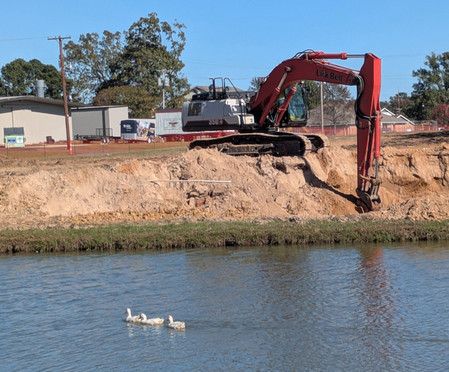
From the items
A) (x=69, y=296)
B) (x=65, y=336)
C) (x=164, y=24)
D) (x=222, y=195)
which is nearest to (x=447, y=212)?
(x=222, y=195)

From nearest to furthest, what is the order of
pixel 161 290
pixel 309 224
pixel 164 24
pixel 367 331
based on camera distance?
1. pixel 367 331
2. pixel 161 290
3. pixel 309 224
4. pixel 164 24

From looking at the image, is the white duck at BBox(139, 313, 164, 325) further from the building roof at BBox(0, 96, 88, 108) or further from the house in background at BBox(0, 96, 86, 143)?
the building roof at BBox(0, 96, 88, 108)

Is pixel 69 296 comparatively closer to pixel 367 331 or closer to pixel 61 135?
pixel 367 331

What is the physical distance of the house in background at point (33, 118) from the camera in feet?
229

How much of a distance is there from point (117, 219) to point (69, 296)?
7.77m

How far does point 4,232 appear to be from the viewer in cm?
1781

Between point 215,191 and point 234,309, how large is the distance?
10602 mm

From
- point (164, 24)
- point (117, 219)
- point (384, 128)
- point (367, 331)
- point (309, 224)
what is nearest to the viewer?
point (367, 331)

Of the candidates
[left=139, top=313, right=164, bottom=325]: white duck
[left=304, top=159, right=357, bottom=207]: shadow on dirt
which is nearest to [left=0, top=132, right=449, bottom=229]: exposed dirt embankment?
[left=304, top=159, right=357, bottom=207]: shadow on dirt

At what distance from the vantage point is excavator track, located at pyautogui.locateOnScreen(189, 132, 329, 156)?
25.0m

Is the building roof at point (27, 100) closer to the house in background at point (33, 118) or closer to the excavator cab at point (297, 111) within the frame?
the house in background at point (33, 118)

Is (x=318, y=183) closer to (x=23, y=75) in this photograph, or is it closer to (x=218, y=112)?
(x=218, y=112)

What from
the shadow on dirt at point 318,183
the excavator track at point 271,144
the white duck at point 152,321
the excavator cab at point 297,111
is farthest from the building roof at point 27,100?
the white duck at point 152,321

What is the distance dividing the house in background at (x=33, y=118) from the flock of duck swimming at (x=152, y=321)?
61281 millimetres
